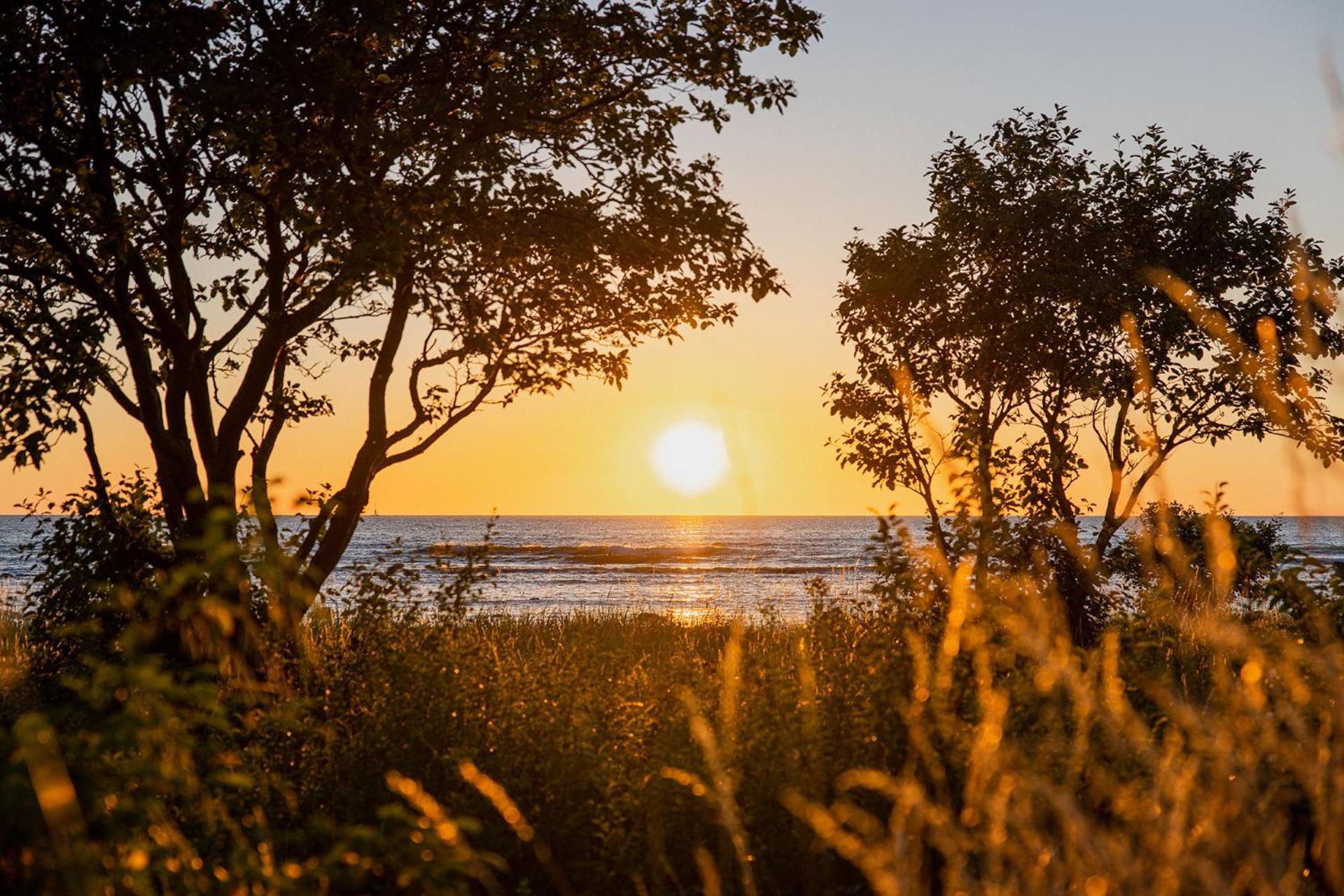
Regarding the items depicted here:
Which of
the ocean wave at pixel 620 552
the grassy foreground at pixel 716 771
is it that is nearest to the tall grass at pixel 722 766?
the grassy foreground at pixel 716 771

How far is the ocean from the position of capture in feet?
99.0

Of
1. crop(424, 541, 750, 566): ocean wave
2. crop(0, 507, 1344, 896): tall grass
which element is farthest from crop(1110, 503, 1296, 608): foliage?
crop(424, 541, 750, 566): ocean wave

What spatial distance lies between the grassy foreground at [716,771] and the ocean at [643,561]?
3.31 feet

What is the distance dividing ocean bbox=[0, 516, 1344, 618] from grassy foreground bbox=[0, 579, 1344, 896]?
1010mm

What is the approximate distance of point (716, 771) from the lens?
4.03m

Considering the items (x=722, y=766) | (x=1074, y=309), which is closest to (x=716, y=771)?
(x=722, y=766)

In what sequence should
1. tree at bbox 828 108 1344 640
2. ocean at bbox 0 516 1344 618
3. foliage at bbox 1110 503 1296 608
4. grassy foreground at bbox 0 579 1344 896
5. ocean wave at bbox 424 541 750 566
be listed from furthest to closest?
ocean wave at bbox 424 541 750 566 → ocean at bbox 0 516 1344 618 → tree at bbox 828 108 1344 640 → foliage at bbox 1110 503 1296 608 → grassy foreground at bbox 0 579 1344 896

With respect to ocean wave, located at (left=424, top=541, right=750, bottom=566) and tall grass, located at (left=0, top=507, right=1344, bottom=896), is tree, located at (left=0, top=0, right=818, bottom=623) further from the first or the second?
ocean wave, located at (left=424, top=541, right=750, bottom=566)

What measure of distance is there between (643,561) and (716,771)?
64775 millimetres

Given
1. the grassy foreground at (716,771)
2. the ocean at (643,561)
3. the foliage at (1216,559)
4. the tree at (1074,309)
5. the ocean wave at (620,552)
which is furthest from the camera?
the ocean wave at (620,552)

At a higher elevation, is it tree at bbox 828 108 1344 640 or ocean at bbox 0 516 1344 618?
tree at bbox 828 108 1344 640

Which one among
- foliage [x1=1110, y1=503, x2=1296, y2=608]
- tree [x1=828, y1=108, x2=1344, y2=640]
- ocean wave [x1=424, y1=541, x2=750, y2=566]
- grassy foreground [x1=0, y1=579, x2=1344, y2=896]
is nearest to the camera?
grassy foreground [x1=0, y1=579, x2=1344, y2=896]

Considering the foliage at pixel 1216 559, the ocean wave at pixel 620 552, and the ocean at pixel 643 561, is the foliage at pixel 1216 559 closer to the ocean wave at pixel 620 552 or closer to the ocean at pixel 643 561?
the ocean at pixel 643 561

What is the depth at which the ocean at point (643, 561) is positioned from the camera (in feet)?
99.0
